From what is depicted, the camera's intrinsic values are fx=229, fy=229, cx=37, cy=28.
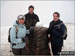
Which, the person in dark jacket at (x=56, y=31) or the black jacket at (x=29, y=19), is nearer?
the person in dark jacket at (x=56, y=31)

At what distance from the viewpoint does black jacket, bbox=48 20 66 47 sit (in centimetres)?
568

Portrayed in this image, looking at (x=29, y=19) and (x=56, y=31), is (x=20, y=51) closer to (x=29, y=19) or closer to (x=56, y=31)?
(x=56, y=31)

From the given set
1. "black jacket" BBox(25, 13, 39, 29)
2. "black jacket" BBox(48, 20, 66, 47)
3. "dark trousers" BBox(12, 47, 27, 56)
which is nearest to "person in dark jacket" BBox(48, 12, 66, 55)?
"black jacket" BBox(48, 20, 66, 47)

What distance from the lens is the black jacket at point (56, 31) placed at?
18.6 feet

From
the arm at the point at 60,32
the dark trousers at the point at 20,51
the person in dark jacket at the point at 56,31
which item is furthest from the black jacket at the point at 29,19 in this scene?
the dark trousers at the point at 20,51

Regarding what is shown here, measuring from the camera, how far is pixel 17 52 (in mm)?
5375

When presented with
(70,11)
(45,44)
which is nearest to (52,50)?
(45,44)

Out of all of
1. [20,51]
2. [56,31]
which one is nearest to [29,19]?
[56,31]

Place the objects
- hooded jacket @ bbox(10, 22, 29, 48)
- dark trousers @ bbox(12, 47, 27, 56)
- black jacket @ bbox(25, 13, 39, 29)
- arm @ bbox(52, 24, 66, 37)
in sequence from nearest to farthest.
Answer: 1. hooded jacket @ bbox(10, 22, 29, 48)
2. dark trousers @ bbox(12, 47, 27, 56)
3. arm @ bbox(52, 24, 66, 37)
4. black jacket @ bbox(25, 13, 39, 29)

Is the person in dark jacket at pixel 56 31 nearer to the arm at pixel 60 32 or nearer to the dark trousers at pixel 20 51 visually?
the arm at pixel 60 32

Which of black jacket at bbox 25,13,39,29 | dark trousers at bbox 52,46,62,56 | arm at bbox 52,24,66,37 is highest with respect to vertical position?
black jacket at bbox 25,13,39,29

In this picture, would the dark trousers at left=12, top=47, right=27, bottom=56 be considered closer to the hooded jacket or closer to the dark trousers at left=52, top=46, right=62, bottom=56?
the hooded jacket

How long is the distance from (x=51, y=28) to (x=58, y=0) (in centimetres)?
2042

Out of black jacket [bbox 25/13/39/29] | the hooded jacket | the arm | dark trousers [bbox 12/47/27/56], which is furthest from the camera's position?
black jacket [bbox 25/13/39/29]
